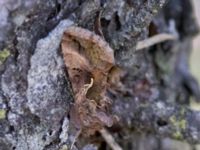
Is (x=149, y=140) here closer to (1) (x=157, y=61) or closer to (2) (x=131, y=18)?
(1) (x=157, y=61)

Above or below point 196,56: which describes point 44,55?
above

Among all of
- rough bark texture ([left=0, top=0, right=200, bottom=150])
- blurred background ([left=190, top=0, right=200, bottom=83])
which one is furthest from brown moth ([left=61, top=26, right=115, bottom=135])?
blurred background ([left=190, top=0, right=200, bottom=83])

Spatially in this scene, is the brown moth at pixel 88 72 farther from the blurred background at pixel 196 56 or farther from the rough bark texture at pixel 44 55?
the blurred background at pixel 196 56

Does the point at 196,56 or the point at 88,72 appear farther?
the point at 196,56

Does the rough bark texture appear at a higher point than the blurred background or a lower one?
higher

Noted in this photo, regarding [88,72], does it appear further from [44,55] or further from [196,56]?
[196,56]

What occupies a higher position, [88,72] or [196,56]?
[88,72]

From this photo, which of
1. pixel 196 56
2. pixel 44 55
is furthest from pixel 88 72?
pixel 196 56

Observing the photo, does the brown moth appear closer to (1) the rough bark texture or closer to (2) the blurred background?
(1) the rough bark texture
